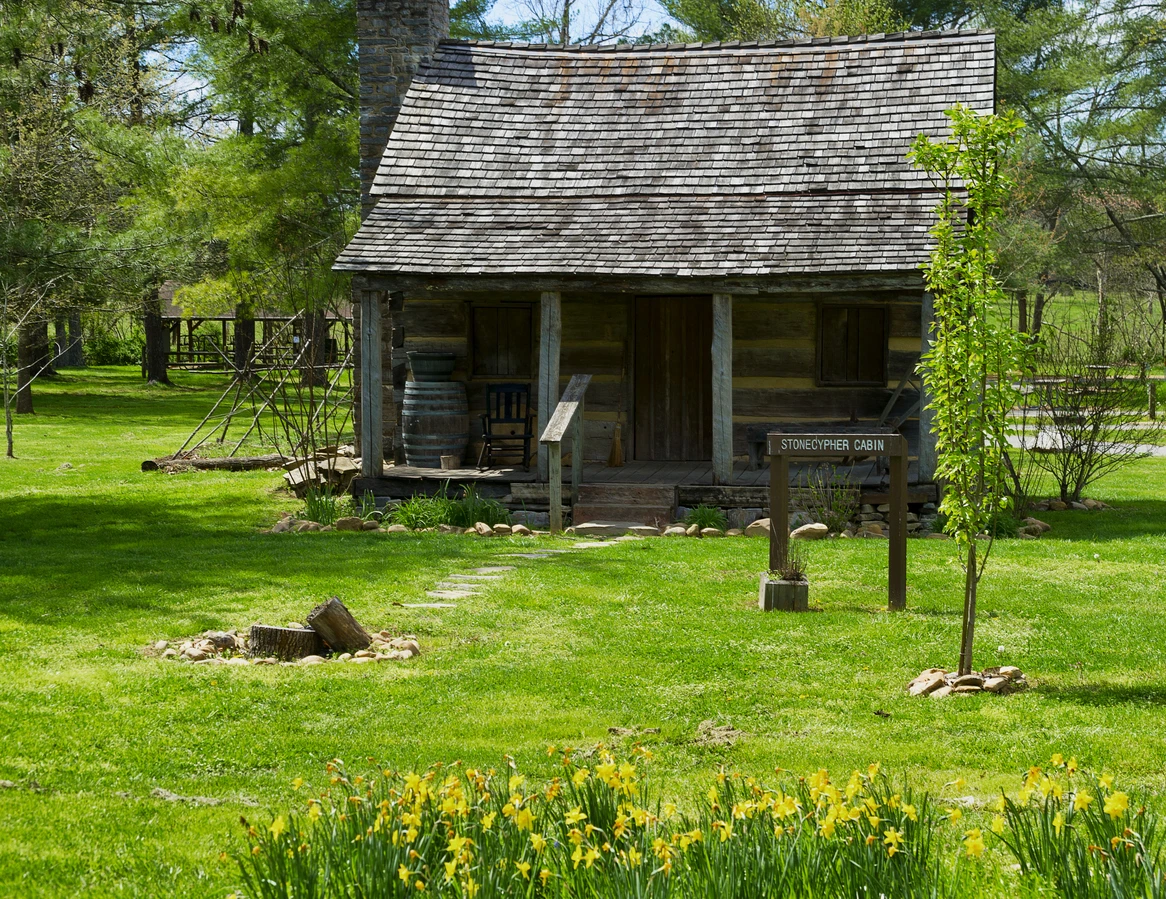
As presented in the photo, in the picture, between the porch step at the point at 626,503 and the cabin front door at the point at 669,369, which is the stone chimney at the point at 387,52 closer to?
the cabin front door at the point at 669,369

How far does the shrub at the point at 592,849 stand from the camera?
412cm

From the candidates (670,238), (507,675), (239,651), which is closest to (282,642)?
(239,651)

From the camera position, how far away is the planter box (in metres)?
9.94

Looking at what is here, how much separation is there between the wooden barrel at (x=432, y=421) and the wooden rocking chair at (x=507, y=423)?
365mm

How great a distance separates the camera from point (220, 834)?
5.44 metres

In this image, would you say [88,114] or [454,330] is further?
[88,114]

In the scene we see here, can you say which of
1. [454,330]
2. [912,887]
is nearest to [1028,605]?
[912,887]

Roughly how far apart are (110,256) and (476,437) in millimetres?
7544

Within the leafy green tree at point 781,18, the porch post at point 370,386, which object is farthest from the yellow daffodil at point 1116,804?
the leafy green tree at point 781,18

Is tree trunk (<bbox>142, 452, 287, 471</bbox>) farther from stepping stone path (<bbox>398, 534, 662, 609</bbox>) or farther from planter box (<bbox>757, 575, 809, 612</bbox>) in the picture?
planter box (<bbox>757, 575, 809, 612</bbox>)

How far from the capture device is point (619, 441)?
56.2 feet

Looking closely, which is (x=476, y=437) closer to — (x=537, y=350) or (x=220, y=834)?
(x=537, y=350)

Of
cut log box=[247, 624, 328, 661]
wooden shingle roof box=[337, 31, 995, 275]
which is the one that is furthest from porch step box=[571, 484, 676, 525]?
cut log box=[247, 624, 328, 661]

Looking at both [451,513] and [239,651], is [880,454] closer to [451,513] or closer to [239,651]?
[239,651]
